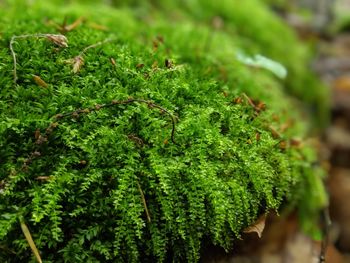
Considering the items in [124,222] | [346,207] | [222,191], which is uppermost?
[222,191]

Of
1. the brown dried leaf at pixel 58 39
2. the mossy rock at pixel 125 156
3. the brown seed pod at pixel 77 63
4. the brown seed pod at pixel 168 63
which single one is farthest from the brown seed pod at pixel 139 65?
the brown dried leaf at pixel 58 39

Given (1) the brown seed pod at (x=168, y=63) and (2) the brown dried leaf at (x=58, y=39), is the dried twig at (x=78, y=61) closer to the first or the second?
(2) the brown dried leaf at (x=58, y=39)

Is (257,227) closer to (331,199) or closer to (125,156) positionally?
(125,156)

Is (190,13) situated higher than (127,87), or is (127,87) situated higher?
(127,87)

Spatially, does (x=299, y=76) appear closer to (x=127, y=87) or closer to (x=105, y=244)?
(x=127, y=87)

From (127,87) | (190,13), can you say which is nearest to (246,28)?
(190,13)

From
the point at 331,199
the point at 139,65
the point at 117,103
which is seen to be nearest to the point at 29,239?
the point at 117,103
